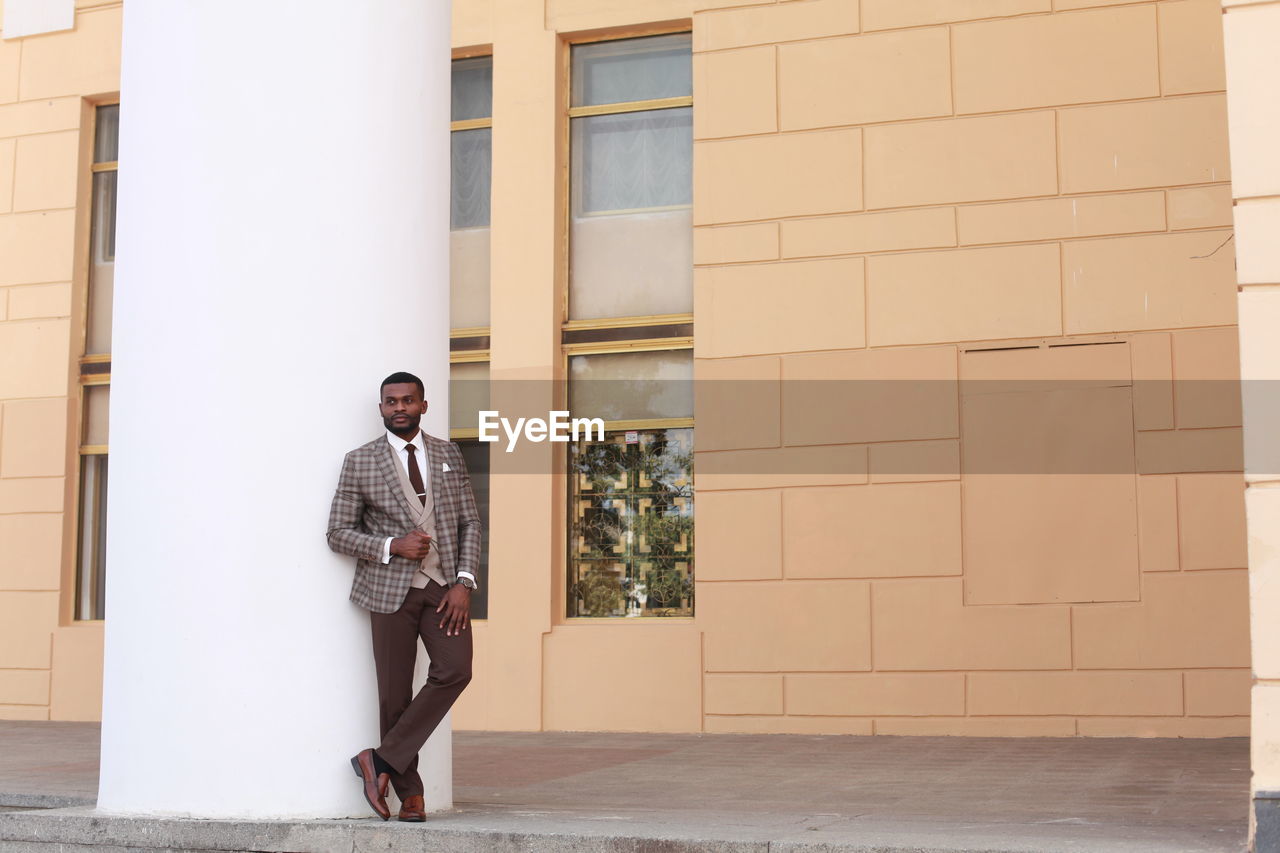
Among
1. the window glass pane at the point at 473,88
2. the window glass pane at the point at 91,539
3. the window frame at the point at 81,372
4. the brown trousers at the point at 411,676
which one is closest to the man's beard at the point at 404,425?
the brown trousers at the point at 411,676

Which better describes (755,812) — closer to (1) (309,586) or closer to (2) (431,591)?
(2) (431,591)

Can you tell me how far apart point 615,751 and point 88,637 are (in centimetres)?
538

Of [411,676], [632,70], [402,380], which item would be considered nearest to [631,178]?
[632,70]

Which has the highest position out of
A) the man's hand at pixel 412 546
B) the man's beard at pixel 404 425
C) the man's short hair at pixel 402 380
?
the man's short hair at pixel 402 380

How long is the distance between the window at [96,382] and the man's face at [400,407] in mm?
7578

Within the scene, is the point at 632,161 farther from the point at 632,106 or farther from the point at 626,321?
the point at 626,321

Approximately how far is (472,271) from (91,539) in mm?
4132

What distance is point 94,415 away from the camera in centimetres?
1312

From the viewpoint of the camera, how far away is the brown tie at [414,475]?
20.4 feet

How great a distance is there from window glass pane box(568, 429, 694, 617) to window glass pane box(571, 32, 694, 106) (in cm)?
272

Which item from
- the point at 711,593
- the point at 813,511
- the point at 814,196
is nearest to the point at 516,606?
the point at 711,593

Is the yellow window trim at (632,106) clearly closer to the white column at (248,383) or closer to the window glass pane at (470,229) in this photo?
the window glass pane at (470,229)

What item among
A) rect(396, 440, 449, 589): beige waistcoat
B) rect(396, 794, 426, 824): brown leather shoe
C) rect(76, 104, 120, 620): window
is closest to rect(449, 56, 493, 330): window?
rect(76, 104, 120, 620): window

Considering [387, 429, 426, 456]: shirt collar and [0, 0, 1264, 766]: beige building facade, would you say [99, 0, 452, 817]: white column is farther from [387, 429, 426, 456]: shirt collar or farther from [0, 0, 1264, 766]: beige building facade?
[0, 0, 1264, 766]: beige building facade
